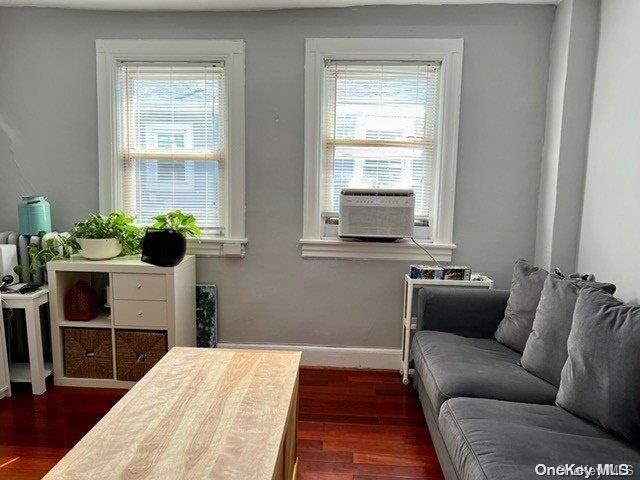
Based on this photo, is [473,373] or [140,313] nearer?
[473,373]

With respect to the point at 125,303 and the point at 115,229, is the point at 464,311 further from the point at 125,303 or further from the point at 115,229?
the point at 115,229

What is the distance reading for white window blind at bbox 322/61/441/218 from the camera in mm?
2770

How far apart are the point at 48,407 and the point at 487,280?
264 cm

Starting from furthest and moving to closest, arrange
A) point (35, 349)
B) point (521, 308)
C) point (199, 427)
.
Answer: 1. point (35, 349)
2. point (521, 308)
3. point (199, 427)

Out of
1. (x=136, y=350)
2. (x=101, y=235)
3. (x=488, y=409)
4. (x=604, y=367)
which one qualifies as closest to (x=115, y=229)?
(x=101, y=235)

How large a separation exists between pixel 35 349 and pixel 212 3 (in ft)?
Answer: 7.66

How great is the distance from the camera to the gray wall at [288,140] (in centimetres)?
270

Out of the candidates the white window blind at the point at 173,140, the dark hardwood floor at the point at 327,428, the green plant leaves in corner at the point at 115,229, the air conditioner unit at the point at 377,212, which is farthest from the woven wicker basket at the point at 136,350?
the air conditioner unit at the point at 377,212

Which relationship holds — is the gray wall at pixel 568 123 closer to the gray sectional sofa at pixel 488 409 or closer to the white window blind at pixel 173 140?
the gray sectional sofa at pixel 488 409

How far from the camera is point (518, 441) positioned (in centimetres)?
134

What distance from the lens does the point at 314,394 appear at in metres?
2.57

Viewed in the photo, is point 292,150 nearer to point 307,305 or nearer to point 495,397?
point 307,305

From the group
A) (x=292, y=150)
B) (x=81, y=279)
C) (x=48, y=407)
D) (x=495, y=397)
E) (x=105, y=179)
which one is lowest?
(x=48, y=407)

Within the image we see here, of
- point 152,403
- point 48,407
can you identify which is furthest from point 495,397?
point 48,407
